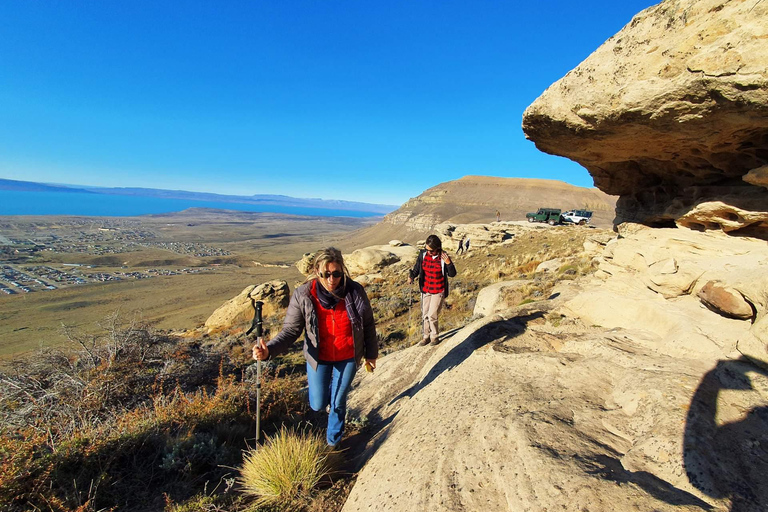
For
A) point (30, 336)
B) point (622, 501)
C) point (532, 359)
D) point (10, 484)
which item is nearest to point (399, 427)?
point (532, 359)

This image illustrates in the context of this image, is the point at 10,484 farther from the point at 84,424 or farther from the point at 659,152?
the point at 659,152

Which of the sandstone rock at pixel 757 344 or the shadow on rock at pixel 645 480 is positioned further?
the sandstone rock at pixel 757 344

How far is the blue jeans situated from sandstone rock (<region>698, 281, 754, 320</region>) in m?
4.31

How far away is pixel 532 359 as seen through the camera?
13.5ft

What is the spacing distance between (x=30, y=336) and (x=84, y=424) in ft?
93.2

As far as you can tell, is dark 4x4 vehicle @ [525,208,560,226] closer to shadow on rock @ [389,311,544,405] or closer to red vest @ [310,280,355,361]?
shadow on rock @ [389,311,544,405]

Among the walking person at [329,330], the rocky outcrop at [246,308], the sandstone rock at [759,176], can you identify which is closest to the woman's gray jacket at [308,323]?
the walking person at [329,330]

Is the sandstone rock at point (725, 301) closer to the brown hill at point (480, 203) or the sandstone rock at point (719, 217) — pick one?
the sandstone rock at point (719, 217)

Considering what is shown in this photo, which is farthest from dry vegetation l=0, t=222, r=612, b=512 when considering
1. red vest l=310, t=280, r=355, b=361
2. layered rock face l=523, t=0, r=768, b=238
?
layered rock face l=523, t=0, r=768, b=238

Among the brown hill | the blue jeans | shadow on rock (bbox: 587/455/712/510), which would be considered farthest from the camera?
the brown hill

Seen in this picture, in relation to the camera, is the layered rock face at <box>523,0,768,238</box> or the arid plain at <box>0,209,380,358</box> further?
the arid plain at <box>0,209,380,358</box>

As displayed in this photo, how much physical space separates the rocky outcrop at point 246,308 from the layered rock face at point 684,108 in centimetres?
1415

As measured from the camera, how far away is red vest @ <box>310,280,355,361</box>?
315cm

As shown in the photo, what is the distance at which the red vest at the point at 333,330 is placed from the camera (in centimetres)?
315
